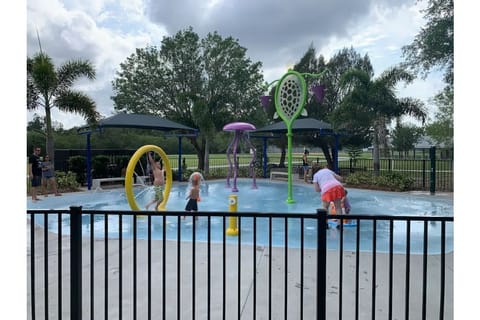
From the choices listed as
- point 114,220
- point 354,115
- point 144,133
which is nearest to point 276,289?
point 114,220

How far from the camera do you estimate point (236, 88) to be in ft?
77.7

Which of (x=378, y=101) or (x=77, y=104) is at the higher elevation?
(x=378, y=101)

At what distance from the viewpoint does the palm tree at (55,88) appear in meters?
14.0

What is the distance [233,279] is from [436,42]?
16.3m

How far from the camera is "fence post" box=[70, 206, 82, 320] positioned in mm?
2734

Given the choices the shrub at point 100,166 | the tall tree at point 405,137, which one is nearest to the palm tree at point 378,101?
the shrub at point 100,166

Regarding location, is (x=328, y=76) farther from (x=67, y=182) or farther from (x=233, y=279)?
(x=233, y=279)

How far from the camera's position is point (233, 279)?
4.20 meters

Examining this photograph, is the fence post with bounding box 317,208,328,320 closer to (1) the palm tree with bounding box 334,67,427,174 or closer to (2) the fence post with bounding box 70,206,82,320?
(2) the fence post with bounding box 70,206,82,320

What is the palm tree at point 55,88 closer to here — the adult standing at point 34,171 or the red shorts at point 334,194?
the adult standing at point 34,171

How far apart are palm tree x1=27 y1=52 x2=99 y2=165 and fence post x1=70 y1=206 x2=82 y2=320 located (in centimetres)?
1276

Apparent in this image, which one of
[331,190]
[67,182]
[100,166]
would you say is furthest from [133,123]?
[331,190]

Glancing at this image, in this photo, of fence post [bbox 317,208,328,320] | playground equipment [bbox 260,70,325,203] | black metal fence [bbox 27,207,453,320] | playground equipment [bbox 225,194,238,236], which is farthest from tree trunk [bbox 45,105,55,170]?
fence post [bbox 317,208,328,320]
